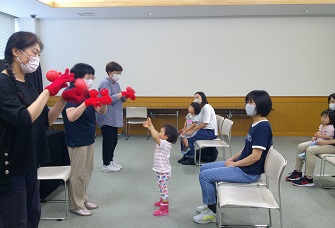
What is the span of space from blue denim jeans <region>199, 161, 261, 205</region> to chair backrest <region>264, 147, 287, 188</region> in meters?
0.20

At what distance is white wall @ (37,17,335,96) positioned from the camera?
21.3 feet

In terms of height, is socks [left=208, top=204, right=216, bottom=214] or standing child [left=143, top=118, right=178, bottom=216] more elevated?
standing child [left=143, top=118, right=178, bottom=216]

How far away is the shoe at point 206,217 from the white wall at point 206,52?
4.37m

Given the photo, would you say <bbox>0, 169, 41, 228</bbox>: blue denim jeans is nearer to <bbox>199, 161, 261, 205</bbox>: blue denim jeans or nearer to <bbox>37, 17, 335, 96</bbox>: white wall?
<bbox>199, 161, 261, 205</bbox>: blue denim jeans

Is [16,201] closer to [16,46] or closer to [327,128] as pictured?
[16,46]

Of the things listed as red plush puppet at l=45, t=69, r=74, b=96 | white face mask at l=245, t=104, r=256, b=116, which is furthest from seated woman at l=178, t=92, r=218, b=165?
red plush puppet at l=45, t=69, r=74, b=96

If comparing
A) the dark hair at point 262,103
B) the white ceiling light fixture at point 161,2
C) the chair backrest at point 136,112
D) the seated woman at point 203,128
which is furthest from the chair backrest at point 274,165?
the chair backrest at point 136,112

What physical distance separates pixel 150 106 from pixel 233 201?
4883 millimetres

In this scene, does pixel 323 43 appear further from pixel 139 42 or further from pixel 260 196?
pixel 260 196

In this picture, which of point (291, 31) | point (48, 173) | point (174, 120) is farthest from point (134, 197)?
point (291, 31)

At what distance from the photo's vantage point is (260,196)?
215cm

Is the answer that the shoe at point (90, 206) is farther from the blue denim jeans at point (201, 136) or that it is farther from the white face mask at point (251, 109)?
the blue denim jeans at point (201, 136)

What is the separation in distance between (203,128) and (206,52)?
287cm

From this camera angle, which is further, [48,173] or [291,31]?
[291,31]
